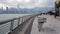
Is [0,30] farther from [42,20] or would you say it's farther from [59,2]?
[59,2]

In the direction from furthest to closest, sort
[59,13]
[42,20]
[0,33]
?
[59,13] → [42,20] → [0,33]

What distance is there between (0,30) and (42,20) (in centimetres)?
757

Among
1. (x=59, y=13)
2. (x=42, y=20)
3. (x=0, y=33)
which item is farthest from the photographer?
(x=59, y=13)

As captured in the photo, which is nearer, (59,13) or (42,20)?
(42,20)

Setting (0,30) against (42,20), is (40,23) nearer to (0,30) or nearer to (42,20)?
(42,20)

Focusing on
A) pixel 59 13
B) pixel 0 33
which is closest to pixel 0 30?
pixel 0 33

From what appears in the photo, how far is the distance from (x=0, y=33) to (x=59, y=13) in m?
59.4

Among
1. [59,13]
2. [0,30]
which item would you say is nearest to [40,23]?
[0,30]

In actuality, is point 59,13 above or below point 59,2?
below

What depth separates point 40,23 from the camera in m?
13.9

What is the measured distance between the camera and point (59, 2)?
6762 cm

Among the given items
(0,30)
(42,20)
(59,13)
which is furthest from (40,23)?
(59,13)

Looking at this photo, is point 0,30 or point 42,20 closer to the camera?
point 0,30

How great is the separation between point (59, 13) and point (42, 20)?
51763 mm
